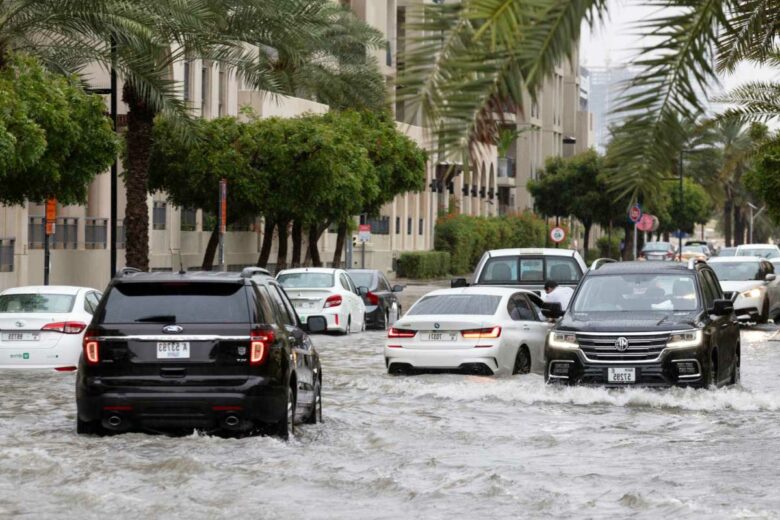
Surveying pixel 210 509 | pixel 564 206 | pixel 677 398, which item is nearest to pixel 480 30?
pixel 210 509

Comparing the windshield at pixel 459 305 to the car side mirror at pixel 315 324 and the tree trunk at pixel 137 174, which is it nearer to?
the car side mirror at pixel 315 324

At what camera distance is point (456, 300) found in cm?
2270

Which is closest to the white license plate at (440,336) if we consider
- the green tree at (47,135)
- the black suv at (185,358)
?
the black suv at (185,358)

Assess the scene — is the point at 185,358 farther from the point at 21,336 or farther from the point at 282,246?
the point at 282,246

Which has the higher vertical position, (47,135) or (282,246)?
(47,135)

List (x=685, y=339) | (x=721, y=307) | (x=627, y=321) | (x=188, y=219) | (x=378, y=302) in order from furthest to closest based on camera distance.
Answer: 1. (x=188, y=219)
2. (x=378, y=302)
3. (x=721, y=307)
4. (x=627, y=321)
5. (x=685, y=339)

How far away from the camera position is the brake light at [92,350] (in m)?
14.4

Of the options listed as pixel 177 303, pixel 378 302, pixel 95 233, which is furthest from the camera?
pixel 95 233

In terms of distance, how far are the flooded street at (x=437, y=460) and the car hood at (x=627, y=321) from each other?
0.77m

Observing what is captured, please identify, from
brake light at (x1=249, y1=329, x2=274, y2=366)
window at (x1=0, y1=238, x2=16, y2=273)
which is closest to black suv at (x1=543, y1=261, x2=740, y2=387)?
brake light at (x1=249, y1=329, x2=274, y2=366)

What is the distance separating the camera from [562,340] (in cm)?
1950

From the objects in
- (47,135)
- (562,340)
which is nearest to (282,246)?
(47,135)

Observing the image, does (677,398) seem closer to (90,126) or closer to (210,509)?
(210,509)

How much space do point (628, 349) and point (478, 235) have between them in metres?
68.1
